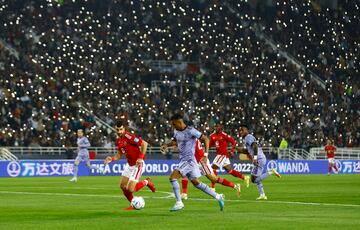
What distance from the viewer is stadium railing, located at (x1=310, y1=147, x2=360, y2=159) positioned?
208ft

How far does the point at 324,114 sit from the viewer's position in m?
67.1

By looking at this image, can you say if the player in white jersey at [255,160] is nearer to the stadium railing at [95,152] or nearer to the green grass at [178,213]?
the green grass at [178,213]

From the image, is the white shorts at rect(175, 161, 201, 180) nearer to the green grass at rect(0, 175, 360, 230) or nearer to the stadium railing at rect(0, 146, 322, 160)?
the green grass at rect(0, 175, 360, 230)

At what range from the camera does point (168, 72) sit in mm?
63656

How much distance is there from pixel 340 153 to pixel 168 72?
1342cm

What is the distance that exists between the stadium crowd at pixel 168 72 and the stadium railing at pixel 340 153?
1107 millimetres

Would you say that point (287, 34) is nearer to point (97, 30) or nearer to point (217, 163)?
point (97, 30)

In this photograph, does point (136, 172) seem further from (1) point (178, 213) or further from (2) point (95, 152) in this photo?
(2) point (95, 152)

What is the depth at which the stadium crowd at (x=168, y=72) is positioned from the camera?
53.2m

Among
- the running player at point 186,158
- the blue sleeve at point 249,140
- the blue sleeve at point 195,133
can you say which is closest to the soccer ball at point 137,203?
the running player at point 186,158

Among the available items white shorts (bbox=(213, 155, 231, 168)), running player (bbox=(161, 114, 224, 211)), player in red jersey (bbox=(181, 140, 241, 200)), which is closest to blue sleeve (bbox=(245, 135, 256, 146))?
player in red jersey (bbox=(181, 140, 241, 200))

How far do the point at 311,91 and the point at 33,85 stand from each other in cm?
2417

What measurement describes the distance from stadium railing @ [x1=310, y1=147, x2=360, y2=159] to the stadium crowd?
1.11 metres

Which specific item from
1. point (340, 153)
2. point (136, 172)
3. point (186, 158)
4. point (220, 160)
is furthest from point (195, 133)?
point (340, 153)
